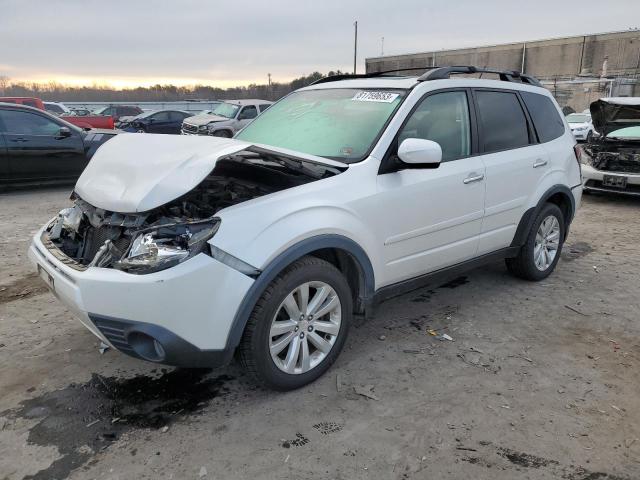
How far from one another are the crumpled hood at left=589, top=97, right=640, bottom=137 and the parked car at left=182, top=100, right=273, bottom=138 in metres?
10.4

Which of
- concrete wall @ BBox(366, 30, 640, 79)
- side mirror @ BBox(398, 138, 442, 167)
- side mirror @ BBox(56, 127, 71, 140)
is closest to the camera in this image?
side mirror @ BBox(398, 138, 442, 167)

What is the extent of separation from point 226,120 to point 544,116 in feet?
45.3

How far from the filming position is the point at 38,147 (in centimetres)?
905

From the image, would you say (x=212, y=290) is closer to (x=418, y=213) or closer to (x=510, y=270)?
(x=418, y=213)

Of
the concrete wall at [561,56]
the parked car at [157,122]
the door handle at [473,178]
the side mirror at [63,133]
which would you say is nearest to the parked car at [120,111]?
the parked car at [157,122]

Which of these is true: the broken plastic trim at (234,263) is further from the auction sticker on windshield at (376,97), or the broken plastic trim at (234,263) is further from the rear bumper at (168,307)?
the auction sticker on windshield at (376,97)

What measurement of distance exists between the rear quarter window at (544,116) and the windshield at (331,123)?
1.67 meters

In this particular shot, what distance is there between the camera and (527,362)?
337cm

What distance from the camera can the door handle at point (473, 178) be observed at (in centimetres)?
374

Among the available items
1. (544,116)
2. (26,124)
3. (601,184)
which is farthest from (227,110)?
(544,116)

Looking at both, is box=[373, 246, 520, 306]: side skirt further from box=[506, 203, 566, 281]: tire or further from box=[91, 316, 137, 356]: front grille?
box=[91, 316, 137, 356]: front grille

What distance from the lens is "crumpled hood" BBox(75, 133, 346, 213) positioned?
2.70 metres

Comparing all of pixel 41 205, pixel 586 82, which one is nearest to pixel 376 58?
pixel 586 82

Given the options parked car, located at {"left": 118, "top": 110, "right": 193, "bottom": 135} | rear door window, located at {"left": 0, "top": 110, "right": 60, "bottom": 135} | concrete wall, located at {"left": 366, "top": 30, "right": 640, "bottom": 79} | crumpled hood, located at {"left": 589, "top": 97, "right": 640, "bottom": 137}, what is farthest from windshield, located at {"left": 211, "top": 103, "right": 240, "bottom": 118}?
concrete wall, located at {"left": 366, "top": 30, "right": 640, "bottom": 79}
